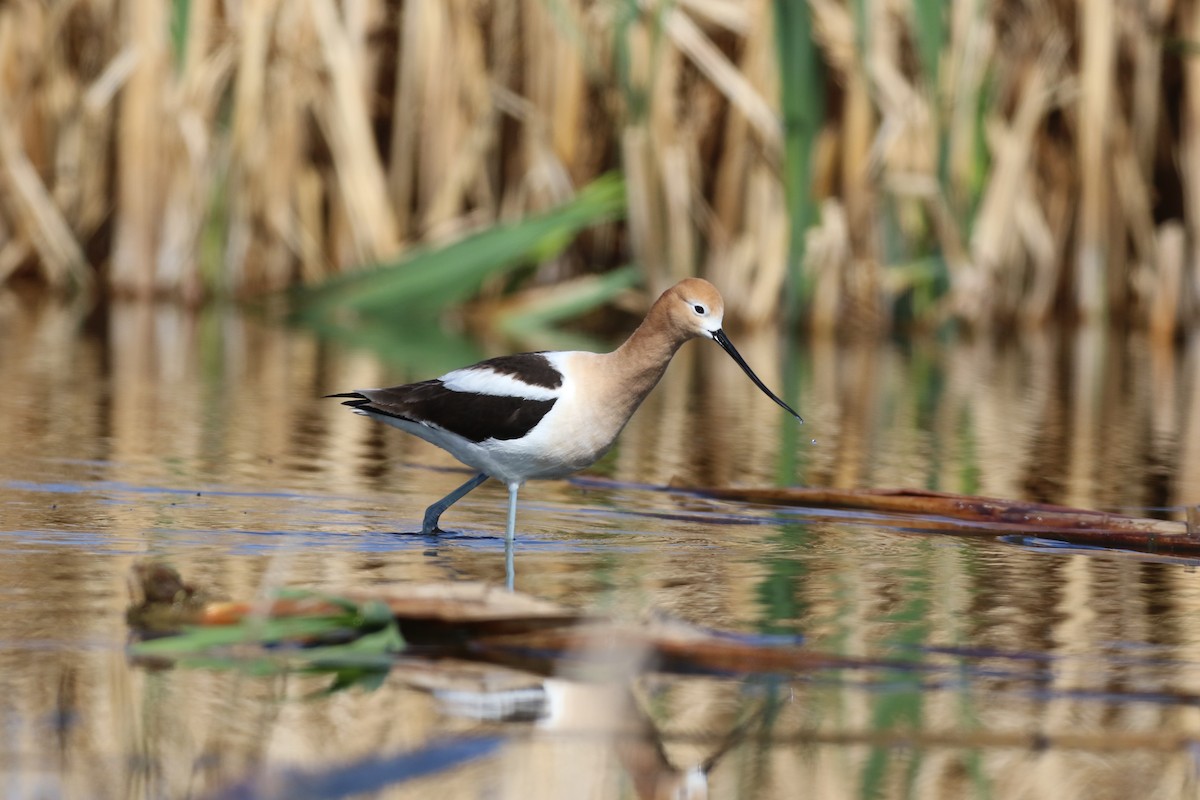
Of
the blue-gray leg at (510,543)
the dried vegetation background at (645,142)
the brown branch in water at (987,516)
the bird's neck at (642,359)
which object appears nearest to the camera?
the blue-gray leg at (510,543)

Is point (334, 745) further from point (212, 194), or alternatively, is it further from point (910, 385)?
point (212, 194)

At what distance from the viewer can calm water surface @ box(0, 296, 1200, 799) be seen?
3.08 meters

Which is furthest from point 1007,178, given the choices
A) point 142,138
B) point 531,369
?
point 531,369

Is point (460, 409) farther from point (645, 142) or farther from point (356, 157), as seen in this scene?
point (356, 157)

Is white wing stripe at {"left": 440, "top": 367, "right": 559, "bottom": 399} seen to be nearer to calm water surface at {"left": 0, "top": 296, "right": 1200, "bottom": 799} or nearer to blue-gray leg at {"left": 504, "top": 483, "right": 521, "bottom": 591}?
blue-gray leg at {"left": 504, "top": 483, "right": 521, "bottom": 591}

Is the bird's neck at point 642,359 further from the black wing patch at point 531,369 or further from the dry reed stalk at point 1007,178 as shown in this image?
the dry reed stalk at point 1007,178

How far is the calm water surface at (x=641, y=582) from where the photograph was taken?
10.1 feet

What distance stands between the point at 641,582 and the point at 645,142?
7.25 metres

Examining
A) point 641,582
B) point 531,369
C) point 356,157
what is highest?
point 356,157

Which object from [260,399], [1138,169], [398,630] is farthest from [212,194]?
[398,630]

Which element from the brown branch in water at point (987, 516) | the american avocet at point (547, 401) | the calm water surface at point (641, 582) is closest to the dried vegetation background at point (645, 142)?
the calm water surface at point (641, 582)

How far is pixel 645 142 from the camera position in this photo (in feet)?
38.3

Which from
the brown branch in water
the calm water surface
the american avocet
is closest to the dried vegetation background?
the calm water surface

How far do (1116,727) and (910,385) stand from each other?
692 cm
